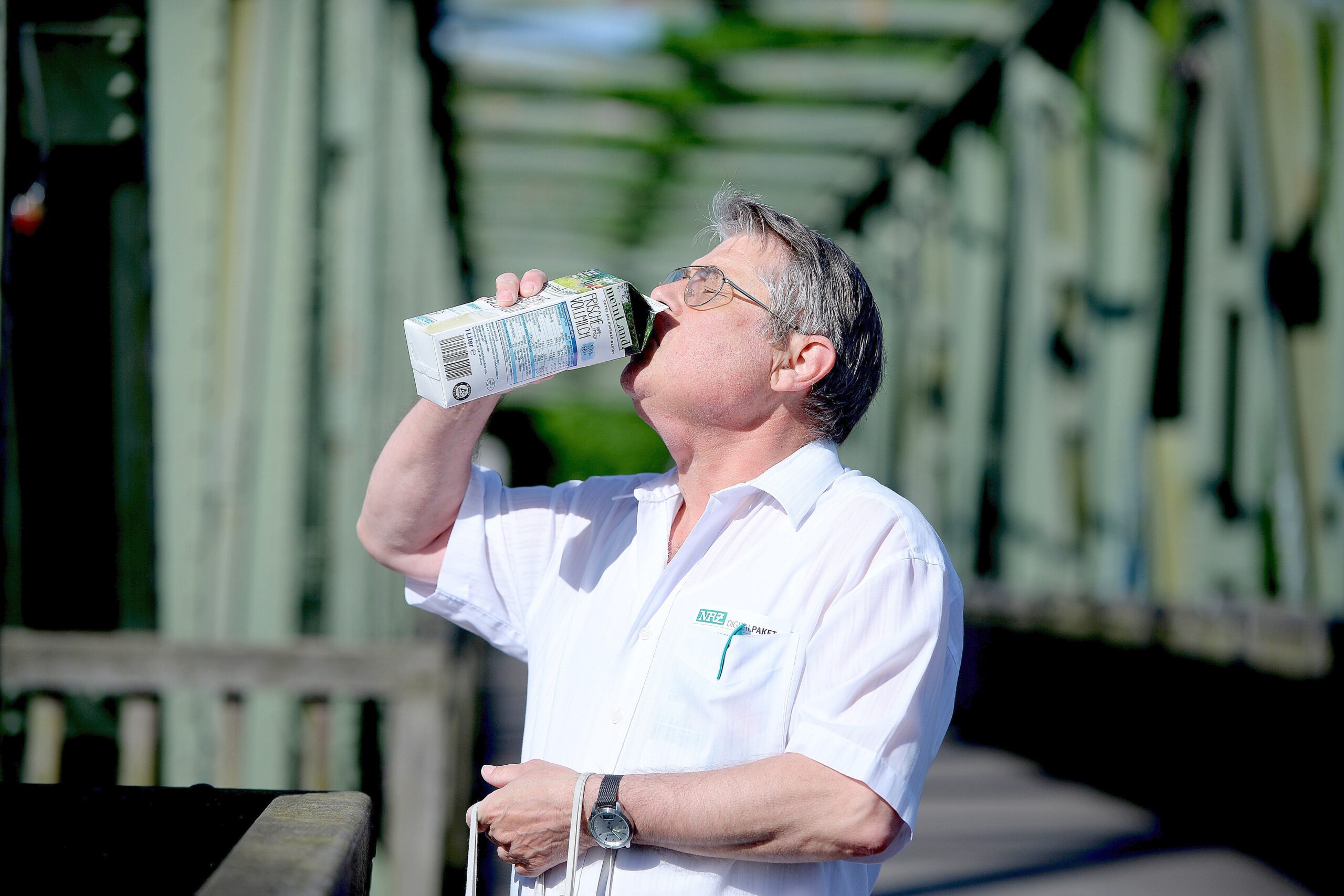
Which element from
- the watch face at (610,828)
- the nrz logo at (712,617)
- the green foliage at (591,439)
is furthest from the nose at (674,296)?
the green foliage at (591,439)

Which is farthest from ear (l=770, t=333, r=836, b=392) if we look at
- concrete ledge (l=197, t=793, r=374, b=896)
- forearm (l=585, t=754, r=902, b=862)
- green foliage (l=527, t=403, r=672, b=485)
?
green foliage (l=527, t=403, r=672, b=485)

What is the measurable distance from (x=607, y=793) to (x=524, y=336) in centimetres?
63

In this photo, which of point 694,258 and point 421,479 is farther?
point 694,258

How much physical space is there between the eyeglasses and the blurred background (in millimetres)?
642

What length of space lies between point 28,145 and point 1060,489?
Result: 6512mm

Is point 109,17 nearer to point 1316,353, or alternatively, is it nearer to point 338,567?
point 338,567

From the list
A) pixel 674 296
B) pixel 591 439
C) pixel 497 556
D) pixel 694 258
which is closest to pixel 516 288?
pixel 674 296

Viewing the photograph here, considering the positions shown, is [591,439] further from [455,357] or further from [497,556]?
[455,357]

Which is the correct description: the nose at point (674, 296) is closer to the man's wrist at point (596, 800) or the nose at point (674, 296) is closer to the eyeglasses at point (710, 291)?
the eyeglasses at point (710, 291)

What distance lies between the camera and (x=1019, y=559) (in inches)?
346

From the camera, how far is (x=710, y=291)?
1896 mm

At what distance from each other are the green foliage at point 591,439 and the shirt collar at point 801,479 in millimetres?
22283

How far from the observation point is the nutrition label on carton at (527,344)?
1.75 m

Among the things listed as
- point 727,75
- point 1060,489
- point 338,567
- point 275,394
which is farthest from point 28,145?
point 1060,489
